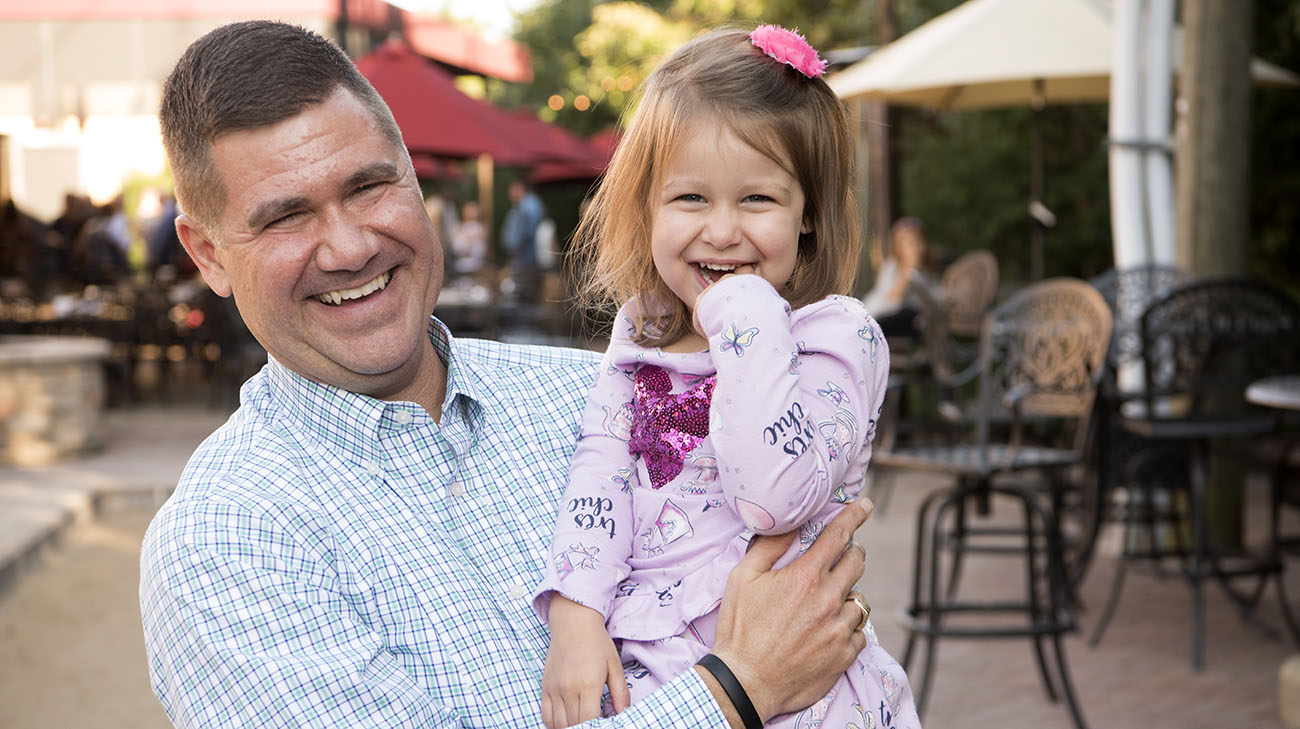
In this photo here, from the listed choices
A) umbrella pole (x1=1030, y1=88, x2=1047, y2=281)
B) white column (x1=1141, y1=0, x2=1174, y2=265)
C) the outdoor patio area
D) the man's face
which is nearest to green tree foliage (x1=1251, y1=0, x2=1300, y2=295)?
umbrella pole (x1=1030, y1=88, x2=1047, y2=281)

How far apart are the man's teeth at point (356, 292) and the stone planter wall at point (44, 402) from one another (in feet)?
26.3

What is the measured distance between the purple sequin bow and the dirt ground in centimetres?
351

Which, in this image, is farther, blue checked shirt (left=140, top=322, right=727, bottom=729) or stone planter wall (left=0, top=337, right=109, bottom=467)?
stone planter wall (left=0, top=337, right=109, bottom=467)

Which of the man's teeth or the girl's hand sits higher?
the man's teeth

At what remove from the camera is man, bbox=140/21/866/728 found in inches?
62.4

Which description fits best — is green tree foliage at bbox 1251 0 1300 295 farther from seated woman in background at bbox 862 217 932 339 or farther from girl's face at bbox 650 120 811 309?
girl's face at bbox 650 120 811 309

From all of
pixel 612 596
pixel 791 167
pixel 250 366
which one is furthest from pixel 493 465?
pixel 250 366

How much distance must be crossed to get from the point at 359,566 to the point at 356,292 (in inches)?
17.5

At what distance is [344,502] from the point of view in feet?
5.86

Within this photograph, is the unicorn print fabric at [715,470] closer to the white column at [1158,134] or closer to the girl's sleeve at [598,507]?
the girl's sleeve at [598,507]

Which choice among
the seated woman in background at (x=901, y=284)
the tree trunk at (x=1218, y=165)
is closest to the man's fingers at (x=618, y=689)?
the tree trunk at (x=1218, y=165)

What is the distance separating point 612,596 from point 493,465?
1.10ft

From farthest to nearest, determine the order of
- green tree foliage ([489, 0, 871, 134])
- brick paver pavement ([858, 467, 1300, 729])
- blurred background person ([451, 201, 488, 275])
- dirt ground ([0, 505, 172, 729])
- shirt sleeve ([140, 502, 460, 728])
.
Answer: blurred background person ([451, 201, 488, 275])
green tree foliage ([489, 0, 871, 134])
dirt ground ([0, 505, 172, 729])
brick paver pavement ([858, 467, 1300, 729])
shirt sleeve ([140, 502, 460, 728])

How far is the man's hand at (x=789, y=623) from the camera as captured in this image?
1.71 meters
